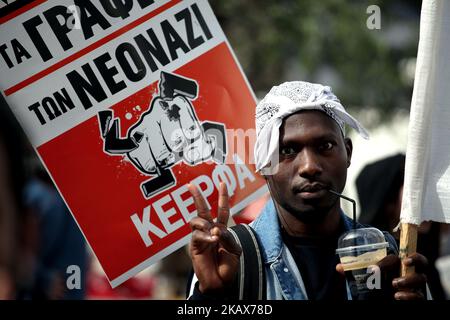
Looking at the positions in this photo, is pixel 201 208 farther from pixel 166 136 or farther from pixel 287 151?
pixel 166 136

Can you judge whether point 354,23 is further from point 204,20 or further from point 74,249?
point 204,20

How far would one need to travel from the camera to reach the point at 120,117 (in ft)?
12.6

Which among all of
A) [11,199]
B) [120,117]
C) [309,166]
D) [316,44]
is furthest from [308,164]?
[316,44]

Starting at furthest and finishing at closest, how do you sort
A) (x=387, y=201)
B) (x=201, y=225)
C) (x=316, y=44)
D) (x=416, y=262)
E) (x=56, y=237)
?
(x=316, y=44) < (x=56, y=237) < (x=387, y=201) < (x=416, y=262) < (x=201, y=225)

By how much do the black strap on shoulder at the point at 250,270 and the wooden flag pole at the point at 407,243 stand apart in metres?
0.46

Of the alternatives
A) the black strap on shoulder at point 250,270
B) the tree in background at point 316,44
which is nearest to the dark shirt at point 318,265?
the black strap on shoulder at point 250,270

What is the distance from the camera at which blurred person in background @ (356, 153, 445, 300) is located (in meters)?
5.19

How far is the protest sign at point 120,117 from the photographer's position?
12.4 ft

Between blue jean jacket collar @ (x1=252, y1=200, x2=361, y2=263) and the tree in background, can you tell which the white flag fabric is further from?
the tree in background

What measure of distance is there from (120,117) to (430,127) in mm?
1191

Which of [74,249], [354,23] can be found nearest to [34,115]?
[74,249]

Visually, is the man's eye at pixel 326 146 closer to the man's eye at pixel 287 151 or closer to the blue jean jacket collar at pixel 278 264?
the man's eye at pixel 287 151

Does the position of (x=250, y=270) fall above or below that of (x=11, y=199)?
below

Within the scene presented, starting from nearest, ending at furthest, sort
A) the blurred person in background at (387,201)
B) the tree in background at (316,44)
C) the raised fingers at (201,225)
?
1. the raised fingers at (201,225)
2. the blurred person in background at (387,201)
3. the tree in background at (316,44)
